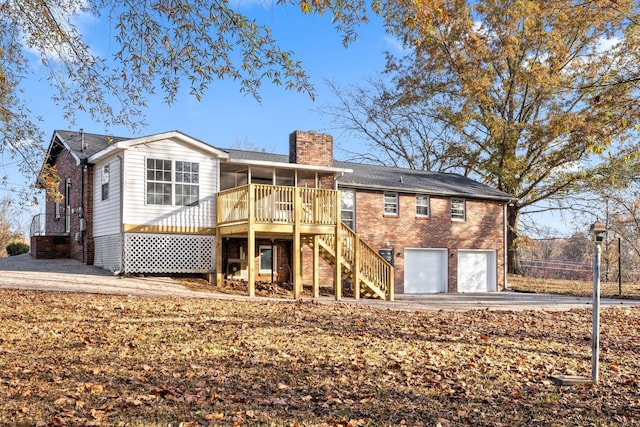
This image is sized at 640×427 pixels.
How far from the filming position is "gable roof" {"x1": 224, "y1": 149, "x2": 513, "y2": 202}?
77.9 feet

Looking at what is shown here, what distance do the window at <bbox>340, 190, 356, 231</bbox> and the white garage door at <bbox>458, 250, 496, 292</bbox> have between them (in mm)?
6118

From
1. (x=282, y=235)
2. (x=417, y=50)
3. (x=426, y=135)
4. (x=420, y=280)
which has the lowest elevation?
(x=420, y=280)

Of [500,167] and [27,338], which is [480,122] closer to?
[500,167]

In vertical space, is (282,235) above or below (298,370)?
above

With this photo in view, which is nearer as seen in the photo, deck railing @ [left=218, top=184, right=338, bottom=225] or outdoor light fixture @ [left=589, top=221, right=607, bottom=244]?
outdoor light fixture @ [left=589, top=221, right=607, bottom=244]

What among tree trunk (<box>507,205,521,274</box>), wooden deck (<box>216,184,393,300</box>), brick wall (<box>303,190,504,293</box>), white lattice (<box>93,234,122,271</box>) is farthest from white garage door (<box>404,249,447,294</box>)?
white lattice (<box>93,234,122,271</box>)

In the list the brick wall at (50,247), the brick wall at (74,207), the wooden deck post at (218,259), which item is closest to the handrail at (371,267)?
the wooden deck post at (218,259)

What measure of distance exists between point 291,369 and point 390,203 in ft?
57.7

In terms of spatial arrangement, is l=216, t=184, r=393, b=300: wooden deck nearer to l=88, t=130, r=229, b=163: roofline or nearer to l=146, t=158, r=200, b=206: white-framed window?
l=146, t=158, r=200, b=206: white-framed window

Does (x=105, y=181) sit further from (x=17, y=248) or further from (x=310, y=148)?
(x=17, y=248)

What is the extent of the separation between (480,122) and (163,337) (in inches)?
1104

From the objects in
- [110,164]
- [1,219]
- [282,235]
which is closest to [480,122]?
[282,235]

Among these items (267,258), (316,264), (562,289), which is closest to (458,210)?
(562,289)

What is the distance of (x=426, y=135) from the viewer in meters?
38.3
